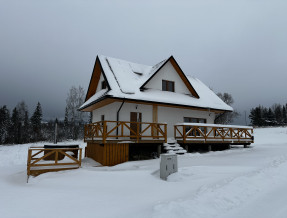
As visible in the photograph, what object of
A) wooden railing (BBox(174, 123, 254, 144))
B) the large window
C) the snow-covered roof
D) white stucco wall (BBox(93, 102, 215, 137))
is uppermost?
the snow-covered roof

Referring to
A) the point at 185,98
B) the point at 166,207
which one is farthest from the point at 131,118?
the point at 166,207

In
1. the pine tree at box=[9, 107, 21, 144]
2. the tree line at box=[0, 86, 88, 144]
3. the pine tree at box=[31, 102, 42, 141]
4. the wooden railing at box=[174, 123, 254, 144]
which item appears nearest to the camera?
the wooden railing at box=[174, 123, 254, 144]

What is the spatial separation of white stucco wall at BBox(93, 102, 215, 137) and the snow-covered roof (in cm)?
92

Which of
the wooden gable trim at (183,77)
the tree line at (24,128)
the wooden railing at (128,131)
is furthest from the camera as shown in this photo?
the tree line at (24,128)

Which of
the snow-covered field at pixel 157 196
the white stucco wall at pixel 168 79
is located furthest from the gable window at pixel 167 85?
the snow-covered field at pixel 157 196

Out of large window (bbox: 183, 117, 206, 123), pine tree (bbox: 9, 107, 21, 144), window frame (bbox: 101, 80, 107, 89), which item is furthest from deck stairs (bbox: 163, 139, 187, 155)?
pine tree (bbox: 9, 107, 21, 144)

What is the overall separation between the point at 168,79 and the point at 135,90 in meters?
3.95

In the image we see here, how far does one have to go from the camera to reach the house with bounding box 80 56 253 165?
12484mm

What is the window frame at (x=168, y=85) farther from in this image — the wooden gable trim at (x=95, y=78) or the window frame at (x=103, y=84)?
the wooden gable trim at (x=95, y=78)

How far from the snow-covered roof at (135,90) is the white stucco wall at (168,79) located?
1.37 ft

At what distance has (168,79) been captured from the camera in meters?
17.0

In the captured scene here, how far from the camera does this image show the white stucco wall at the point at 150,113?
46.2 feet

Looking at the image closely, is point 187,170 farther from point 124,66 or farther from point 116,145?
point 124,66

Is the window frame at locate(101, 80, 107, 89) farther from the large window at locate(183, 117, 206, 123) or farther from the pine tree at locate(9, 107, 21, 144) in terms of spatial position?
the pine tree at locate(9, 107, 21, 144)
